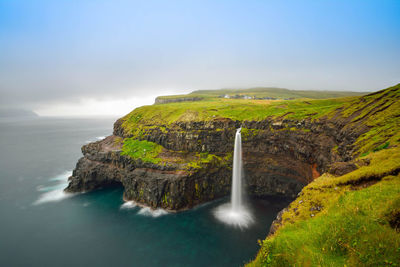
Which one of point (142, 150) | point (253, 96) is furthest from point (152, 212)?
point (253, 96)

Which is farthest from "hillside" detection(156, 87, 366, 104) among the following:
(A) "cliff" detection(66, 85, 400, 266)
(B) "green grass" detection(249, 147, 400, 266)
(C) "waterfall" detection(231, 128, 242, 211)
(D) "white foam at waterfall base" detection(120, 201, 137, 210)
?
(B) "green grass" detection(249, 147, 400, 266)

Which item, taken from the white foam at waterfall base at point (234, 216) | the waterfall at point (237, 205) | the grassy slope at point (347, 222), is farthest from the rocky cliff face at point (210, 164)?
the grassy slope at point (347, 222)

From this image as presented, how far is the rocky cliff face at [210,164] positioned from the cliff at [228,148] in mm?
163

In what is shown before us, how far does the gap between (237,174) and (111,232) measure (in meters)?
26.3

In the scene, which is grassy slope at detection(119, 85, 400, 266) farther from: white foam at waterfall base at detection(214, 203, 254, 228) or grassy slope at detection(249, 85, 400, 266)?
white foam at waterfall base at detection(214, 203, 254, 228)

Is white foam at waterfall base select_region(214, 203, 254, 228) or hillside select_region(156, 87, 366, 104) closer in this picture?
white foam at waterfall base select_region(214, 203, 254, 228)

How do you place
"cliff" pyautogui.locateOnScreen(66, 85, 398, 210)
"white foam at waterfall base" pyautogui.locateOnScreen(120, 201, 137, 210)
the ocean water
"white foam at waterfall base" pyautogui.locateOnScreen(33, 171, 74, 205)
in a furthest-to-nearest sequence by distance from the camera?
"white foam at waterfall base" pyautogui.locateOnScreen(33, 171, 74, 205)
"white foam at waterfall base" pyautogui.locateOnScreen(120, 201, 137, 210)
"cliff" pyautogui.locateOnScreen(66, 85, 398, 210)
the ocean water

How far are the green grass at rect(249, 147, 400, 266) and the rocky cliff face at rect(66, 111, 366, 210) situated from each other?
1995cm

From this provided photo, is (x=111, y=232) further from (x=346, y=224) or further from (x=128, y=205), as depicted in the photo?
(x=346, y=224)

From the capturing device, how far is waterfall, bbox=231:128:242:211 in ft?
120

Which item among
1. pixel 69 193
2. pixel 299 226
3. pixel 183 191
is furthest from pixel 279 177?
pixel 69 193

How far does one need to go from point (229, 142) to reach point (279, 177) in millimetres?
13544

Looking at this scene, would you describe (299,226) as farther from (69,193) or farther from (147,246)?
(69,193)

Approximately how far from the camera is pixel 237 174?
38.3 m
